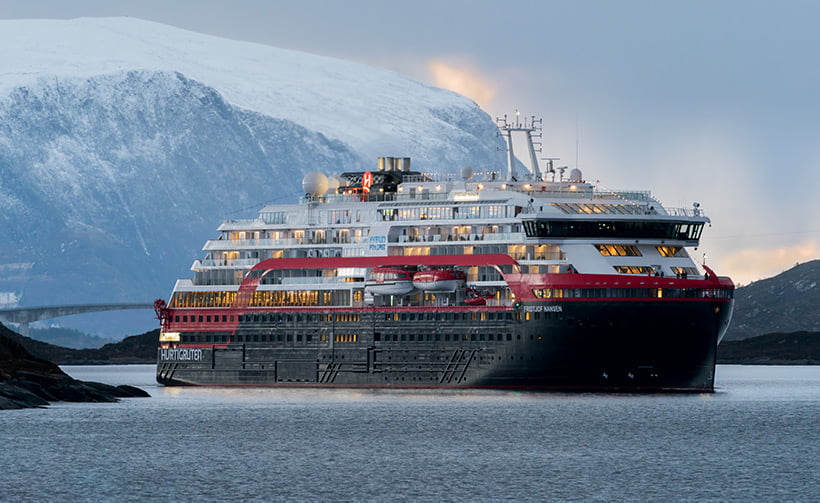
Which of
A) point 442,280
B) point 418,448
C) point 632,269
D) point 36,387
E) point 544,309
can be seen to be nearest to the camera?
point 418,448

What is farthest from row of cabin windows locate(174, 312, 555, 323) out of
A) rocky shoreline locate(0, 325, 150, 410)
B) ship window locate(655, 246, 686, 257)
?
ship window locate(655, 246, 686, 257)

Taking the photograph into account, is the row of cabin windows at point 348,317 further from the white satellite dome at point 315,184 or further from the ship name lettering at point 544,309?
the white satellite dome at point 315,184

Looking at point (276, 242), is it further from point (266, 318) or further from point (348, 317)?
point (348, 317)

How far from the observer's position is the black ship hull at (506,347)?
3814 inches

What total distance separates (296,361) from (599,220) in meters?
23.9

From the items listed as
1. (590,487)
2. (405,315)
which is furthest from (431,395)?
(590,487)

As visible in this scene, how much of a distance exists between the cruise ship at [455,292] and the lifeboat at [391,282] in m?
0.09

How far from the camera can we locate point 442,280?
332 feet

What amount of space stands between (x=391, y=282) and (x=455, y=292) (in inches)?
177

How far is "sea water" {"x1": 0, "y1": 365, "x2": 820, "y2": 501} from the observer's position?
6147 cm

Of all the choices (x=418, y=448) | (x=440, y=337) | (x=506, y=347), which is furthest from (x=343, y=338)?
(x=418, y=448)

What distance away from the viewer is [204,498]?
5947 centimetres

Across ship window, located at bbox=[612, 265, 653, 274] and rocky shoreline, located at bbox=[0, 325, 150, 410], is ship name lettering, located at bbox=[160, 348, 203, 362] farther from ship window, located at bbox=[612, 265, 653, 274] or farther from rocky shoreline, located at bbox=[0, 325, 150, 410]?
ship window, located at bbox=[612, 265, 653, 274]

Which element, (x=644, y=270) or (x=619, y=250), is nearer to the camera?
(x=644, y=270)
